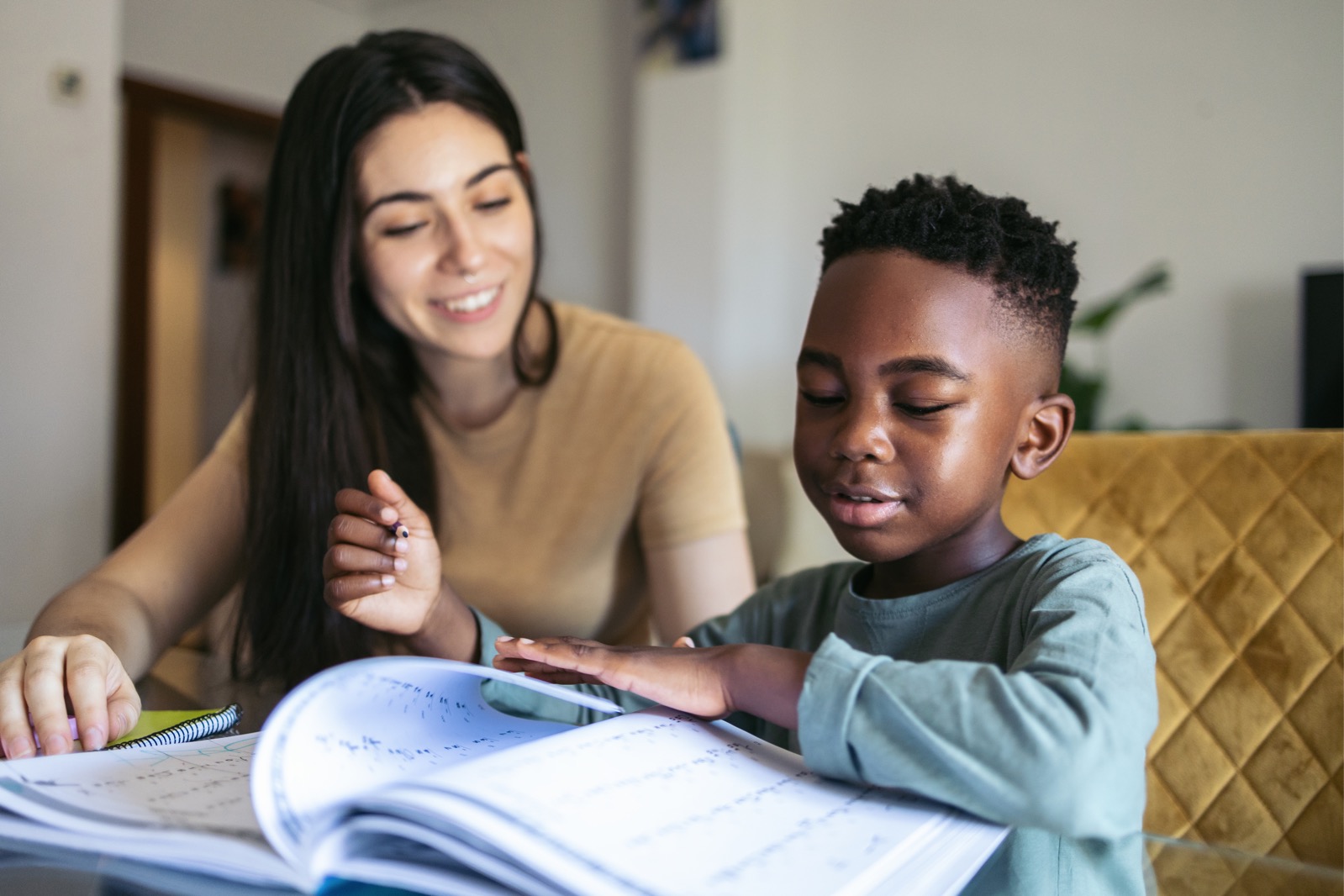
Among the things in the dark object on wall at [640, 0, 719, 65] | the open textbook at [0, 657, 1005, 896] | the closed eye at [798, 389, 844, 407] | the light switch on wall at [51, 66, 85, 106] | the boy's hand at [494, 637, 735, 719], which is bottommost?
the open textbook at [0, 657, 1005, 896]

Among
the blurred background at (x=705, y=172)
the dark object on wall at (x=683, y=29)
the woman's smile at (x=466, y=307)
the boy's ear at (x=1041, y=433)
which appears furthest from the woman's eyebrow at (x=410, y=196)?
the dark object on wall at (x=683, y=29)

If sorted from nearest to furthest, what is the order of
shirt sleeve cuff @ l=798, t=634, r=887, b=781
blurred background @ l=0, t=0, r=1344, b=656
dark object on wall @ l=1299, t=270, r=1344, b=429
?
shirt sleeve cuff @ l=798, t=634, r=887, b=781, blurred background @ l=0, t=0, r=1344, b=656, dark object on wall @ l=1299, t=270, r=1344, b=429

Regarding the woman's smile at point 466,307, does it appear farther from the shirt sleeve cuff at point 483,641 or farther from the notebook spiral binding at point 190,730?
the notebook spiral binding at point 190,730

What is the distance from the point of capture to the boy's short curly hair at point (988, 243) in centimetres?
77

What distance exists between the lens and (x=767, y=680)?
57 cm

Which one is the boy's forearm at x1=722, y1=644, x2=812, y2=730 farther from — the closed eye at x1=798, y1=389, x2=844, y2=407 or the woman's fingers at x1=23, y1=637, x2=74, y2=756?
the woman's fingers at x1=23, y1=637, x2=74, y2=756

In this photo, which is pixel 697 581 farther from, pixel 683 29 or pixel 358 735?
pixel 683 29

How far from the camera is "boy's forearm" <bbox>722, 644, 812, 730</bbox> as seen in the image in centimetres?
55

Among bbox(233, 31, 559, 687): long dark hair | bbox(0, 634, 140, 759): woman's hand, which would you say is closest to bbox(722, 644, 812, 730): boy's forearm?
bbox(0, 634, 140, 759): woman's hand

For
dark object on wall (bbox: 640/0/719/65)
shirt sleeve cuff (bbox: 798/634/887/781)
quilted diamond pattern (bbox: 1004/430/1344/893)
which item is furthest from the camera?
dark object on wall (bbox: 640/0/719/65)

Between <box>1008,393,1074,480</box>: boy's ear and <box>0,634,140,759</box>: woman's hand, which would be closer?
<box>0,634,140,759</box>: woman's hand

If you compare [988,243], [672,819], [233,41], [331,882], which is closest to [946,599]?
[988,243]

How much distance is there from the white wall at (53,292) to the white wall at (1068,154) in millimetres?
2033

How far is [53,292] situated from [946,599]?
112 inches
